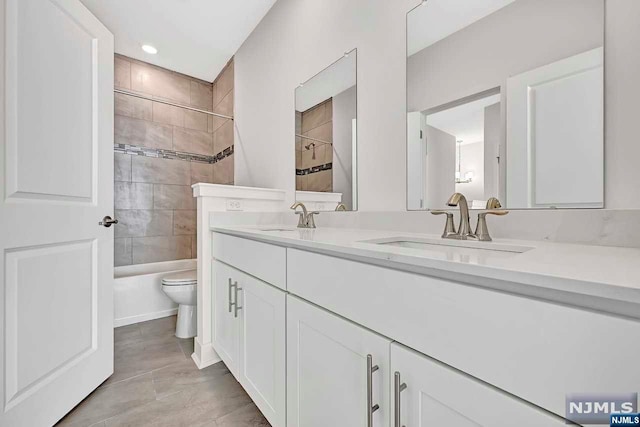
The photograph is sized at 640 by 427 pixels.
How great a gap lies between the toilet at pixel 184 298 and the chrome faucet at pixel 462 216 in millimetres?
1950

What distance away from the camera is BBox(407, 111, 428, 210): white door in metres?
1.22

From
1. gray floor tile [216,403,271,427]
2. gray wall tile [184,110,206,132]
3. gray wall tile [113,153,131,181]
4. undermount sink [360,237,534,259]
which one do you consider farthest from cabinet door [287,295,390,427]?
gray wall tile [184,110,206,132]

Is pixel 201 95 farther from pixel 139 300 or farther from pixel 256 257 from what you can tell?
pixel 256 257

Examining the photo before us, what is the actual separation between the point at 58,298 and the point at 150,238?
1.86m

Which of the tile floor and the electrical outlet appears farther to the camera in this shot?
the electrical outlet

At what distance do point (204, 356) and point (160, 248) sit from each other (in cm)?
178

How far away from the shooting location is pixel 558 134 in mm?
864

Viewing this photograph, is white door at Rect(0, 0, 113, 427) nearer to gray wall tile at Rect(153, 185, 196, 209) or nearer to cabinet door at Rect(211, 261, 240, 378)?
cabinet door at Rect(211, 261, 240, 378)

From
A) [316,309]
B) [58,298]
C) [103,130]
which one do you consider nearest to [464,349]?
[316,309]

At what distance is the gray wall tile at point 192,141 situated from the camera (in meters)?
3.23

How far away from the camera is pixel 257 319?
3.89 ft

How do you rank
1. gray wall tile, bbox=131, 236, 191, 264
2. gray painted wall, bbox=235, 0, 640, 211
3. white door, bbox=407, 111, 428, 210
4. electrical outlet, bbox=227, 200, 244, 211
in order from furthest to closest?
gray wall tile, bbox=131, 236, 191, 264
electrical outlet, bbox=227, 200, 244, 211
white door, bbox=407, 111, 428, 210
gray painted wall, bbox=235, 0, 640, 211

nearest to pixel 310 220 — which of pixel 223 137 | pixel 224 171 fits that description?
pixel 224 171

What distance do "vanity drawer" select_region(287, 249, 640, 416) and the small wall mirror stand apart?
918 mm
